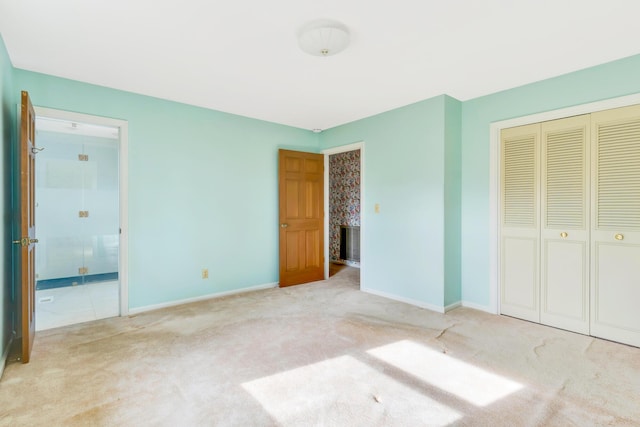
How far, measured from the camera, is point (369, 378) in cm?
225

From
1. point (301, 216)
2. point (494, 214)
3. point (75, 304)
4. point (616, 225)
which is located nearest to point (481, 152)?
point (494, 214)

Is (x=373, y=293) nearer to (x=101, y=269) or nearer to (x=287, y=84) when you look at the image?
(x=287, y=84)

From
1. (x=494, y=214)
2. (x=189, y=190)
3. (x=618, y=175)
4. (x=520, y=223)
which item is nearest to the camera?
(x=618, y=175)

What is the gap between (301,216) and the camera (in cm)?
498

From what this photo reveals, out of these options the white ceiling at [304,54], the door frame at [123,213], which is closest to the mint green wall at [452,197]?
the white ceiling at [304,54]

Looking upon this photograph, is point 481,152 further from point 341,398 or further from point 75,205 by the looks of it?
point 75,205

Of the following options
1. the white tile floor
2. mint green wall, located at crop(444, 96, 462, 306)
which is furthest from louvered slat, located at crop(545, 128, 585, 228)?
the white tile floor

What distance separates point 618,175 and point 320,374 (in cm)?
306

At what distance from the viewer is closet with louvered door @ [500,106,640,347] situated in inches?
109

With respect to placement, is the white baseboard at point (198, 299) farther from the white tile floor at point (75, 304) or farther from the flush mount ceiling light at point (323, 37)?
the flush mount ceiling light at point (323, 37)

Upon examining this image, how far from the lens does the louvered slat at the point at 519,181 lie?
11.0 feet

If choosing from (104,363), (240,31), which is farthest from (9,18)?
(104,363)

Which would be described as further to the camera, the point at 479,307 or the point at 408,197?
the point at 408,197

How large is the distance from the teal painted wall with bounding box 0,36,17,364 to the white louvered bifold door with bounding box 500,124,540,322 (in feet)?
15.0
